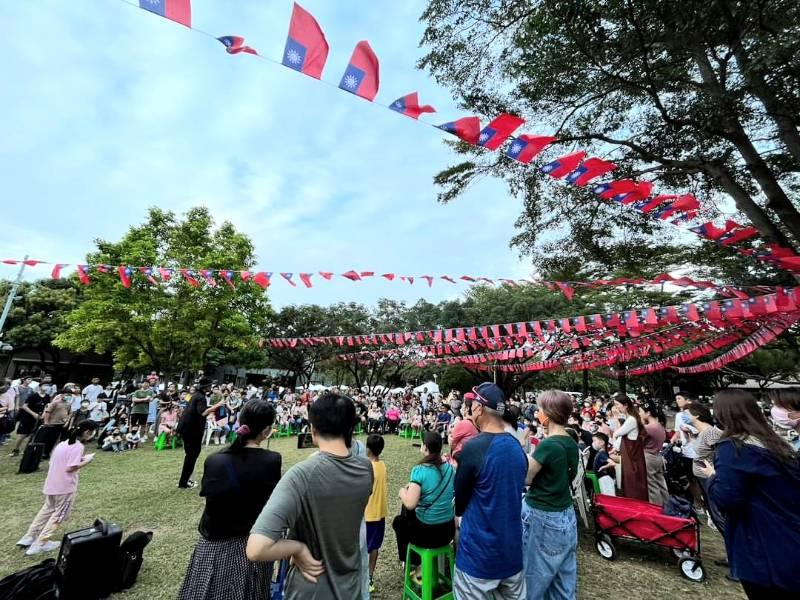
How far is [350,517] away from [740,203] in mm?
6567

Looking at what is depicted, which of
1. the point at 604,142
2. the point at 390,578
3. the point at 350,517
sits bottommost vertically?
the point at 390,578

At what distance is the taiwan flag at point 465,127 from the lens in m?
3.22

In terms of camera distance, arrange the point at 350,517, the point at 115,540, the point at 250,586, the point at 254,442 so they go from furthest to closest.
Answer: the point at 115,540 < the point at 254,442 < the point at 250,586 < the point at 350,517

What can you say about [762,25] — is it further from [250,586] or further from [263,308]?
[263,308]

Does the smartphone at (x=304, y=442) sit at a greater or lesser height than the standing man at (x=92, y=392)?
lesser

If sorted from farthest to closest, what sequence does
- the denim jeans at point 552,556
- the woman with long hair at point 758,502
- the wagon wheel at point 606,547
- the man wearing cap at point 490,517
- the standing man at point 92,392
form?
the standing man at point 92,392 → the wagon wheel at point 606,547 → the denim jeans at point 552,556 → the man wearing cap at point 490,517 → the woman with long hair at point 758,502

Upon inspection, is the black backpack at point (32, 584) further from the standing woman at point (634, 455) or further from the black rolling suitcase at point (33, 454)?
the standing woman at point (634, 455)

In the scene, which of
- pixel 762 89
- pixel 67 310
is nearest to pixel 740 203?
pixel 762 89

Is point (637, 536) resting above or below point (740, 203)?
below

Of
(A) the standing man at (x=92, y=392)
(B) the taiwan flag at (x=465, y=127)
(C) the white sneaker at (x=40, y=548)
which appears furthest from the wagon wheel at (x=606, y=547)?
(A) the standing man at (x=92, y=392)

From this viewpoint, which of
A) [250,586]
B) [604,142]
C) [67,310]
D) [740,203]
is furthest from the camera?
[67,310]

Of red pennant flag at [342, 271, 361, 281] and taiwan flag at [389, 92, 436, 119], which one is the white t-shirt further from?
taiwan flag at [389, 92, 436, 119]

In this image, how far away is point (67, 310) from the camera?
22.4m

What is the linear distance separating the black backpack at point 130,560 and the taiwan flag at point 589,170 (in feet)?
18.5
